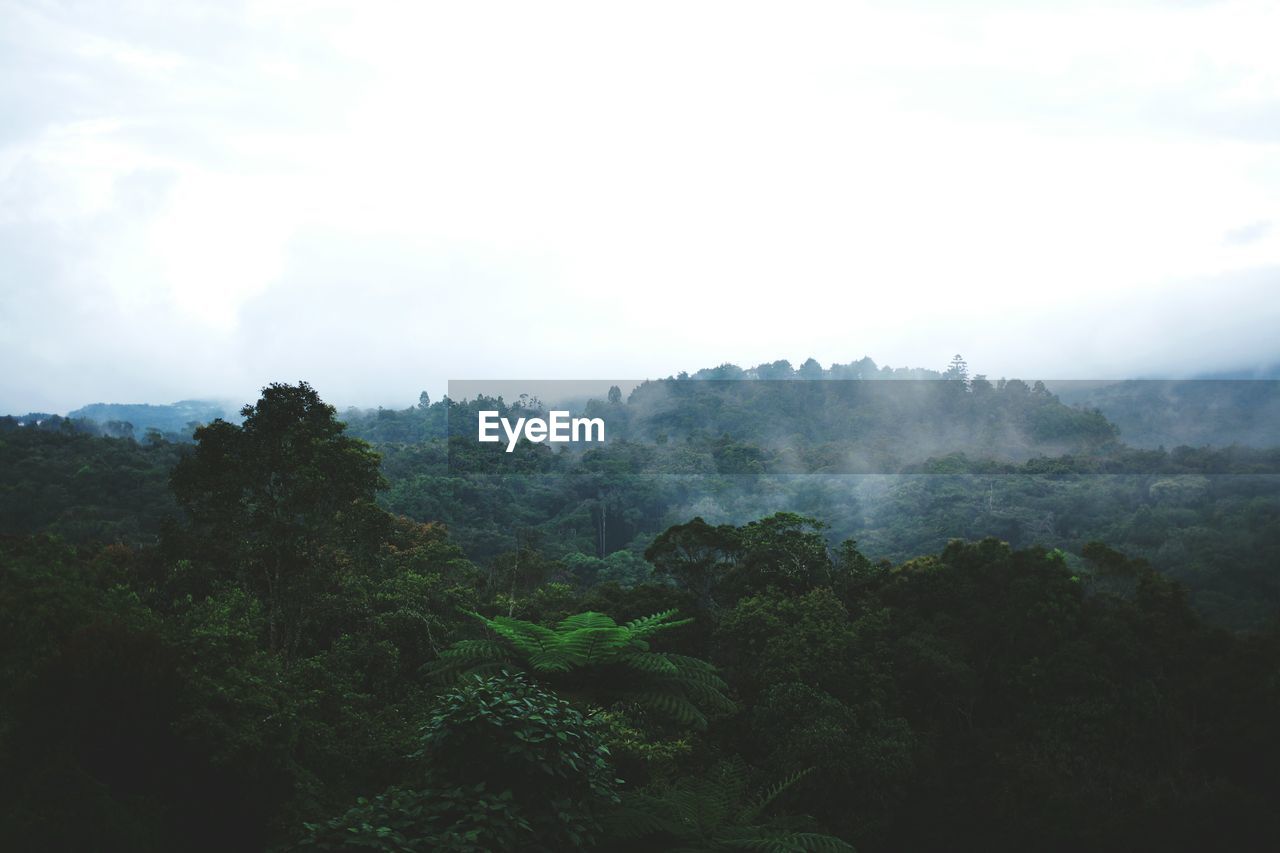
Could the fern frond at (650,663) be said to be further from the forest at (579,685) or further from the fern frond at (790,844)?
the fern frond at (790,844)

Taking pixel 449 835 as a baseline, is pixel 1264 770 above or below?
below

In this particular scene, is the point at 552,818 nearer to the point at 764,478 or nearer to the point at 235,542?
the point at 235,542

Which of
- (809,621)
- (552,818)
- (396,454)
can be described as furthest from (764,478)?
(552,818)

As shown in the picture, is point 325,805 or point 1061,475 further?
point 1061,475

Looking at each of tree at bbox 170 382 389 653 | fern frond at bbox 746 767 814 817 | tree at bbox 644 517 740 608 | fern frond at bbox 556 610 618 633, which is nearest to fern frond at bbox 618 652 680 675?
fern frond at bbox 556 610 618 633

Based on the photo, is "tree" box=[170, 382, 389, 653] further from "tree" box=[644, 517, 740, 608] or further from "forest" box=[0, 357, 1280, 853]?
"tree" box=[644, 517, 740, 608]

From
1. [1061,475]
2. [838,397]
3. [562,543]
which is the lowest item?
[562,543]

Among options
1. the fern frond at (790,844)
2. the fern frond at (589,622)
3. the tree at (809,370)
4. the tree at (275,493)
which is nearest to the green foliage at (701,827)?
the fern frond at (790,844)

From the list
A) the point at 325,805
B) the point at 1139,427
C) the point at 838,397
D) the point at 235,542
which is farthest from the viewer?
the point at 838,397
